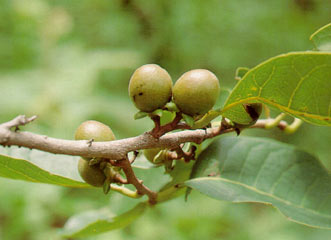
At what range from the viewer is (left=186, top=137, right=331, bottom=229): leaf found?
4.65 ft

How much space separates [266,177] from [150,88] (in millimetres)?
683

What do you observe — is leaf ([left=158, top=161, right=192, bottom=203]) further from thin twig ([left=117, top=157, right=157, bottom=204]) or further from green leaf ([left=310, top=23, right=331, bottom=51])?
green leaf ([left=310, top=23, right=331, bottom=51])

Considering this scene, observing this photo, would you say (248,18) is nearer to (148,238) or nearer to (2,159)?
(148,238)

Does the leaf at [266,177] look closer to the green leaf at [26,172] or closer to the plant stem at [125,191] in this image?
the plant stem at [125,191]

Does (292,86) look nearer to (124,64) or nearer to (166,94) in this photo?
(166,94)

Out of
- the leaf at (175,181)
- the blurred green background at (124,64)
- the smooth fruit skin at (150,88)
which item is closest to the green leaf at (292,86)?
the smooth fruit skin at (150,88)

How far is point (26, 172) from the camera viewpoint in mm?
1328

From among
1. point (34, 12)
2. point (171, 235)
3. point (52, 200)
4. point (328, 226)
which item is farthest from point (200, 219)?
point (34, 12)

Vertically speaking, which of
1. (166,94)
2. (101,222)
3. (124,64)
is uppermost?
(166,94)

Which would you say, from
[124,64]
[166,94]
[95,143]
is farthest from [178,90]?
[124,64]

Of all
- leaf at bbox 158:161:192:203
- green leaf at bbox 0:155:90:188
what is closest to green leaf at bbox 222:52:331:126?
leaf at bbox 158:161:192:203

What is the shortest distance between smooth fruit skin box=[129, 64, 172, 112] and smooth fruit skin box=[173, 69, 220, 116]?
0.04 metres

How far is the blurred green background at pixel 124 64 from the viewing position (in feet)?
12.9

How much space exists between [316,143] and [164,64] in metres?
2.26
